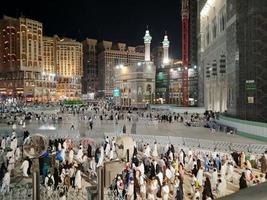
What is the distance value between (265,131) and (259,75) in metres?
7.68

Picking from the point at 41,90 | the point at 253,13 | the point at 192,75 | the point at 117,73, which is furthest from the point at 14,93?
the point at 253,13

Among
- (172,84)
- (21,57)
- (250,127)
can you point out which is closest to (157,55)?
(172,84)

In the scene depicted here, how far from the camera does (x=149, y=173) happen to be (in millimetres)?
11203

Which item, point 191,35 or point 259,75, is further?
point 191,35

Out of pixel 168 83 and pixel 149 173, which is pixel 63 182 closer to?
pixel 149 173

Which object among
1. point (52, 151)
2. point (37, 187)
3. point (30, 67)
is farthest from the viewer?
point (30, 67)

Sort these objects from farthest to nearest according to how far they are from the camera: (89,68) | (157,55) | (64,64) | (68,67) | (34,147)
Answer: (157,55) < (89,68) < (68,67) < (64,64) < (34,147)

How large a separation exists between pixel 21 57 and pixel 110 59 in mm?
32548

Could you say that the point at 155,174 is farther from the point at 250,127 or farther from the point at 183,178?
the point at 250,127

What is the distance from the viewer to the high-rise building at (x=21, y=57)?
85.9 metres

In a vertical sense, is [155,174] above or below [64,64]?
below

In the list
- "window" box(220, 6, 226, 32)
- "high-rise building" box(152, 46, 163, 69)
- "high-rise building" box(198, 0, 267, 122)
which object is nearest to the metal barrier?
"high-rise building" box(198, 0, 267, 122)

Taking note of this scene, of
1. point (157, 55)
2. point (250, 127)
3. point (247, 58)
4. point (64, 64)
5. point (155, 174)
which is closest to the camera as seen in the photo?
point (155, 174)

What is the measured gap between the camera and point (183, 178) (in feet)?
35.3
